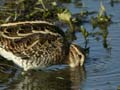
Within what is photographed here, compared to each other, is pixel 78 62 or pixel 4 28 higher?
pixel 4 28

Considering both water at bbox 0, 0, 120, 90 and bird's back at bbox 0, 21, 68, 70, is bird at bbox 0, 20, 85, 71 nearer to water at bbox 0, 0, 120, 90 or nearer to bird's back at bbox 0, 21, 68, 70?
bird's back at bbox 0, 21, 68, 70

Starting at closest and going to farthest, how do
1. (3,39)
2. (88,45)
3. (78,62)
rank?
1. (3,39)
2. (78,62)
3. (88,45)

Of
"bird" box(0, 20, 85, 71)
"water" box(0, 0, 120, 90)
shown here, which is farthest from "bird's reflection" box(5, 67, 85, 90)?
"bird" box(0, 20, 85, 71)

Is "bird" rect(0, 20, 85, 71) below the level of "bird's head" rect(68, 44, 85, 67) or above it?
above

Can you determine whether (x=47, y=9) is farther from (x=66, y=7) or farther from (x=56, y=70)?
(x=56, y=70)

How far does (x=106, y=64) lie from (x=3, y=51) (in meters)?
1.52

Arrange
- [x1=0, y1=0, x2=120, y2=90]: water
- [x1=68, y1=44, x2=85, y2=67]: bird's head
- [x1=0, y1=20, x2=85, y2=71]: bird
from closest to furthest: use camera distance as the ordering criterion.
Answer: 1. [x1=0, y1=0, x2=120, y2=90]: water
2. [x1=0, y1=20, x2=85, y2=71]: bird
3. [x1=68, y1=44, x2=85, y2=67]: bird's head

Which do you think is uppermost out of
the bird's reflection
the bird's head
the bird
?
the bird

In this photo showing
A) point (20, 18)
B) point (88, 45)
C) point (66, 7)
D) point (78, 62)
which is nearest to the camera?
point (78, 62)

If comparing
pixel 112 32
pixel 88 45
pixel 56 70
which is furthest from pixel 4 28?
pixel 112 32

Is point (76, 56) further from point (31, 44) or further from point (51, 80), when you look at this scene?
point (31, 44)

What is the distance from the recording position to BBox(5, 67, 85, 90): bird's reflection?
28.8 feet

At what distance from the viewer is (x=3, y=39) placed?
890cm

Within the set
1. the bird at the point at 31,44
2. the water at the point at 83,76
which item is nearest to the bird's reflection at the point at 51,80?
the water at the point at 83,76
